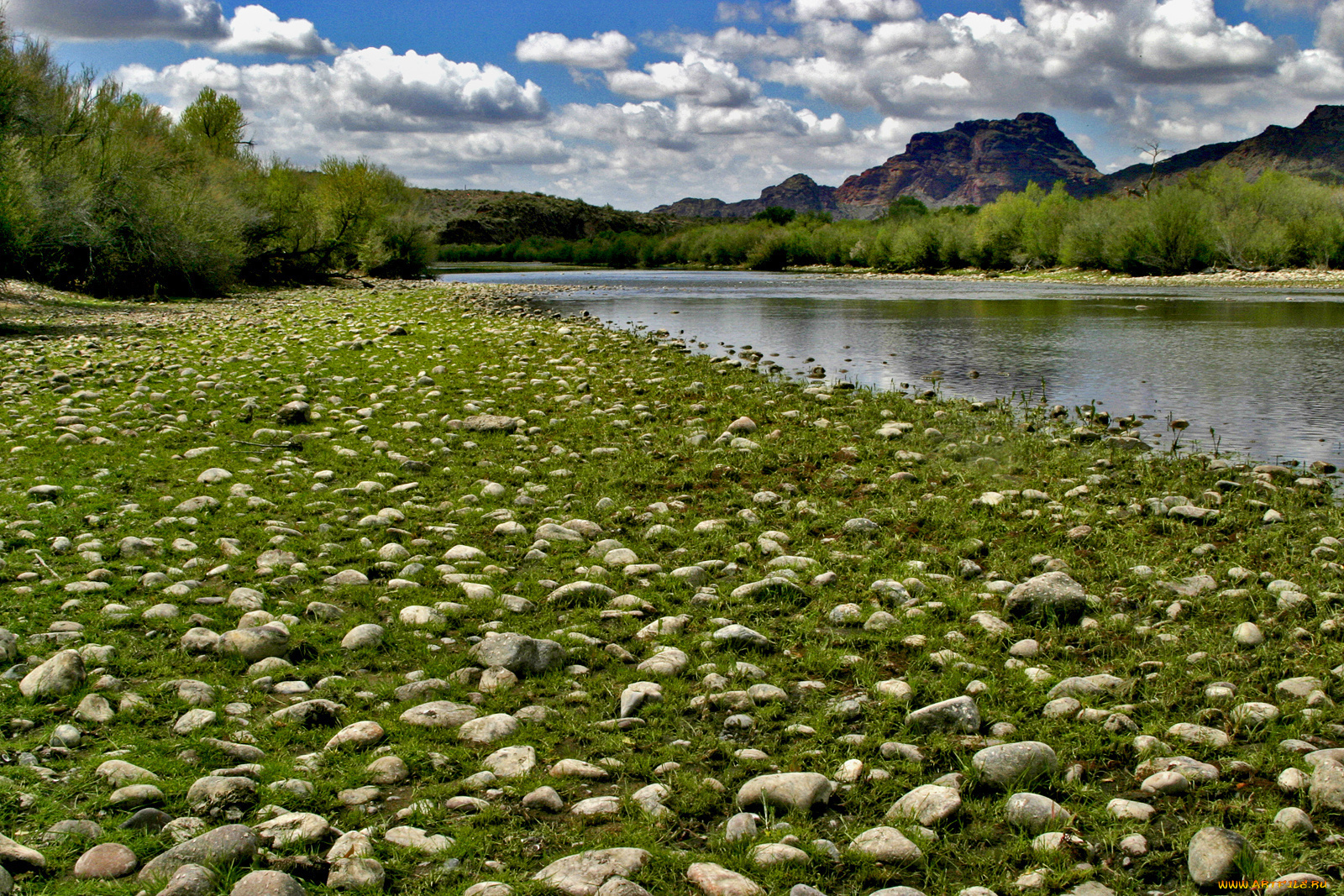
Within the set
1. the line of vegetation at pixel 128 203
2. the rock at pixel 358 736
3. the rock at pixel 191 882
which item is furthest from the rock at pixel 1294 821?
the line of vegetation at pixel 128 203

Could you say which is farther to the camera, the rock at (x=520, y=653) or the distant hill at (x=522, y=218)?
the distant hill at (x=522, y=218)

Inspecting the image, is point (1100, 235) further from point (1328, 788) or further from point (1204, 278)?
point (1328, 788)

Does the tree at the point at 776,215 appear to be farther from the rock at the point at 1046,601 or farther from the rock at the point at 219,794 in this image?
the rock at the point at 219,794

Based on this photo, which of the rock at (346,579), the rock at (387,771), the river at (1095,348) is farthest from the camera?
the river at (1095,348)

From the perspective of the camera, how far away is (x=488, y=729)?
12.7 ft

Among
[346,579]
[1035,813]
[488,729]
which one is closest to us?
[1035,813]

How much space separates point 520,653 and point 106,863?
1995mm

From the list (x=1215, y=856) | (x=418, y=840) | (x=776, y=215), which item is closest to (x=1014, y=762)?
(x=1215, y=856)

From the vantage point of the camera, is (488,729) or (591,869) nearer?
(591,869)

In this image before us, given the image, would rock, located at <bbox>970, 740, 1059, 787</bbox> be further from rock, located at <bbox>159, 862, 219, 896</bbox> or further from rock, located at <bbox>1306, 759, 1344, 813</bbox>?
rock, located at <bbox>159, 862, 219, 896</bbox>

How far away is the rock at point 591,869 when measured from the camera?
284 cm

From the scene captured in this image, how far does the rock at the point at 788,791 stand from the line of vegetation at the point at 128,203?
23.1 meters

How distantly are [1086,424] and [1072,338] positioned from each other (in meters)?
13.7

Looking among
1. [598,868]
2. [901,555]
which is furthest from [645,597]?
[598,868]
